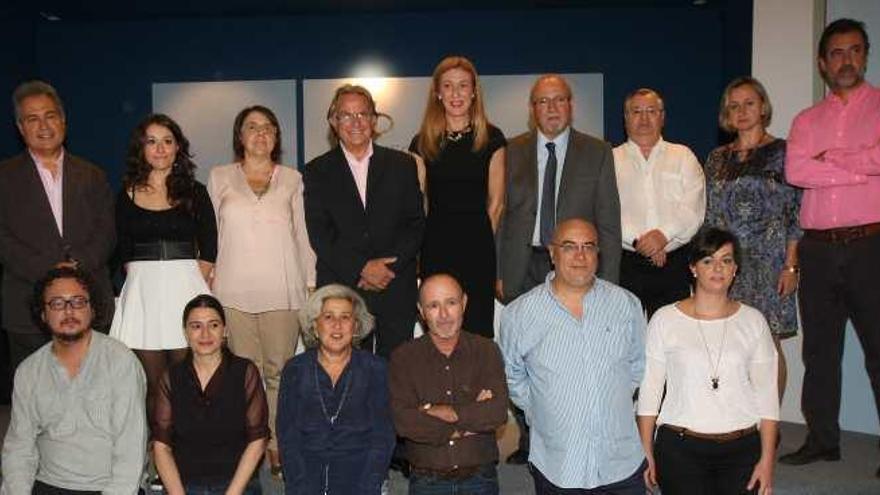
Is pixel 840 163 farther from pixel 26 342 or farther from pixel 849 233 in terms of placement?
pixel 26 342

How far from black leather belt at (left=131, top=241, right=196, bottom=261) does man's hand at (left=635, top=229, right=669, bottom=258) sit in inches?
78.4

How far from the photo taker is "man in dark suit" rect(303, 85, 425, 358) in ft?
11.6

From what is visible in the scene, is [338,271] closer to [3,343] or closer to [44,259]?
[44,259]

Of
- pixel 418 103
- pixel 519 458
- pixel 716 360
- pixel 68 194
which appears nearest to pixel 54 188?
pixel 68 194

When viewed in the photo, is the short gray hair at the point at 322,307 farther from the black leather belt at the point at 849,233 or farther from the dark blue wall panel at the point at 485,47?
the dark blue wall panel at the point at 485,47

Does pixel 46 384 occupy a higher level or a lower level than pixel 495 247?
lower

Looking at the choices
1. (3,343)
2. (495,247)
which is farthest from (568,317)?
(3,343)

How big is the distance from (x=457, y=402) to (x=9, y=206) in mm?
2103

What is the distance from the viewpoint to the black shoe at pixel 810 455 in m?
3.65

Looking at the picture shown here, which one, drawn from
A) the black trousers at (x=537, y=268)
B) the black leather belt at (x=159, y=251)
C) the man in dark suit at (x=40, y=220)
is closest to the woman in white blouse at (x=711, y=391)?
the black trousers at (x=537, y=268)

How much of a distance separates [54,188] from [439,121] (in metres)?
1.71

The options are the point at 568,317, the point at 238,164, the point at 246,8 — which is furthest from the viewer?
the point at 246,8

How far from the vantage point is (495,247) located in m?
3.64

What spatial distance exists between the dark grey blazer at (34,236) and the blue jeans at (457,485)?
150 centimetres
